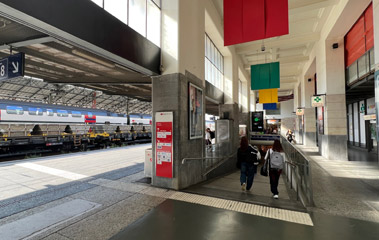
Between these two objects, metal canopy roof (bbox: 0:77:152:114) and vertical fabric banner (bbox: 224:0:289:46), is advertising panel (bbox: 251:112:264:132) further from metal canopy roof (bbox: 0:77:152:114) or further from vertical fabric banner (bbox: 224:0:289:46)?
vertical fabric banner (bbox: 224:0:289:46)

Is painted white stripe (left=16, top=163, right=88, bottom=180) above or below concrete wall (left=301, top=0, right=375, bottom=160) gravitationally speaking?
below

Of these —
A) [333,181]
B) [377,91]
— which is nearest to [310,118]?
[333,181]

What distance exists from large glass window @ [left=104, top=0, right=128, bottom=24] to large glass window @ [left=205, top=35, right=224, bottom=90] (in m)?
6.27

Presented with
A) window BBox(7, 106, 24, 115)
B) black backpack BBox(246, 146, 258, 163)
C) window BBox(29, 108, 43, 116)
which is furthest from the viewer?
window BBox(29, 108, 43, 116)

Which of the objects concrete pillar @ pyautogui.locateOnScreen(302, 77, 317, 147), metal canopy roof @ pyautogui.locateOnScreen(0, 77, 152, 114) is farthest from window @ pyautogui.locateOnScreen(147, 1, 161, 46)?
concrete pillar @ pyautogui.locateOnScreen(302, 77, 317, 147)

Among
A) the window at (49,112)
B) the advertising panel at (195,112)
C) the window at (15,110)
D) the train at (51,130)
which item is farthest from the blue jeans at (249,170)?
the window at (49,112)

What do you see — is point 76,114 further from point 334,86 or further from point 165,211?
point 334,86

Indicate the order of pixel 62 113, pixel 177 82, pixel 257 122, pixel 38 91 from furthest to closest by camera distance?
pixel 38 91, pixel 257 122, pixel 62 113, pixel 177 82

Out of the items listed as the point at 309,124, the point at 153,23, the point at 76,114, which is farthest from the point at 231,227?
the point at 76,114

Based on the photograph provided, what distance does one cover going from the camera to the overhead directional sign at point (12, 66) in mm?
4098

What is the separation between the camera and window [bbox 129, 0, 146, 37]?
5465 mm

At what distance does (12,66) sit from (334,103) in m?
14.1

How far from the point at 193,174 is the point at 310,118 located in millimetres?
16644

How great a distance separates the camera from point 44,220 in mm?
3695
